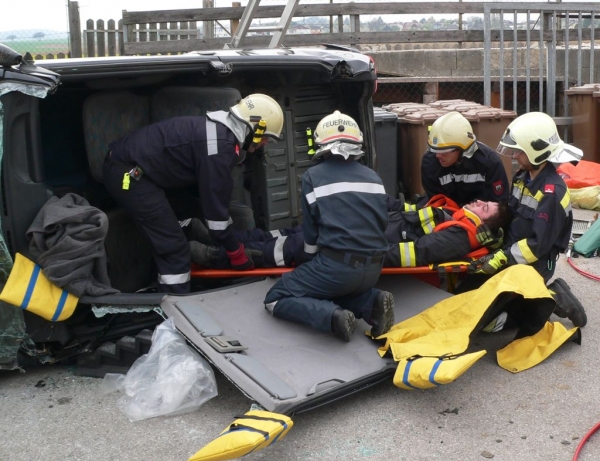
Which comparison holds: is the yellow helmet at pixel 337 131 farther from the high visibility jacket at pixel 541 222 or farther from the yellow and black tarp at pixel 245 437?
the yellow and black tarp at pixel 245 437

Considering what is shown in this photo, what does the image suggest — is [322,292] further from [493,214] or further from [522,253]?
[493,214]

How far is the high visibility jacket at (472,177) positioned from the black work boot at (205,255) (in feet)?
5.77

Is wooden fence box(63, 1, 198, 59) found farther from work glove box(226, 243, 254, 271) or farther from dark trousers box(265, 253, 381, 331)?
dark trousers box(265, 253, 381, 331)

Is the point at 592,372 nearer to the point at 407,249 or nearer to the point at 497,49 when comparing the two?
the point at 407,249

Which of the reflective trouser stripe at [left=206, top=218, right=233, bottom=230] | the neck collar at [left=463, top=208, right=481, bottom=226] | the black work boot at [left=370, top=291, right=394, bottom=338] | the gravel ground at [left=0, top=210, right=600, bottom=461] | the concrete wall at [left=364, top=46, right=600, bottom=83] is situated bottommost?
the gravel ground at [left=0, top=210, right=600, bottom=461]

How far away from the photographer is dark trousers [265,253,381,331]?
4246 millimetres

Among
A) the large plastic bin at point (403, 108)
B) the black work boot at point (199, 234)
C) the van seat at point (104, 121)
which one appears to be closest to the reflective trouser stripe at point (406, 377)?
the black work boot at point (199, 234)

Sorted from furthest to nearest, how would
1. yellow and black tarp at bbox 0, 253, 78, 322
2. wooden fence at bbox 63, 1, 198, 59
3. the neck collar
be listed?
wooden fence at bbox 63, 1, 198, 59 → the neck collar → yellow and black tarp at bbox 0, 253, 78, 322

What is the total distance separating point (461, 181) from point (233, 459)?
2.98 metres

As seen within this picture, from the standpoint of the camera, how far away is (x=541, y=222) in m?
4.70

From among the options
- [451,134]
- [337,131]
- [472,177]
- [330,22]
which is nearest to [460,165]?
[472,177]

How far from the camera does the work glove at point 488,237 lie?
4.95 meters

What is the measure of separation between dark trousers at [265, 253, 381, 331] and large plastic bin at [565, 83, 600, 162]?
212 inches

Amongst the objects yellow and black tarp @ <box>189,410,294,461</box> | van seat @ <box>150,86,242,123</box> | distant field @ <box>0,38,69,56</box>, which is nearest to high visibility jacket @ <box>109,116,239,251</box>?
van seat @ <box>150,86,242,123</box>
